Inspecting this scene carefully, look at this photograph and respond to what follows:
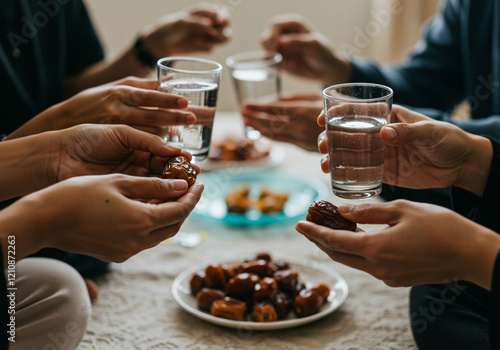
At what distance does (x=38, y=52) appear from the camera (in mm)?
2053

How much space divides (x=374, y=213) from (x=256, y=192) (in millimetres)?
1084

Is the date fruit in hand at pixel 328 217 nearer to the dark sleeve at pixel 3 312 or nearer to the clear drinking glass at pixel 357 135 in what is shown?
the clear drinking glass at pixel 357 135

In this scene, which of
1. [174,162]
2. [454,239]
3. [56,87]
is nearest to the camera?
[454,239]

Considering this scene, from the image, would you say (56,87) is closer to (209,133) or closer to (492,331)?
(209,133)

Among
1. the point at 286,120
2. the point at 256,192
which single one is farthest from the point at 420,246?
the point at 256,192

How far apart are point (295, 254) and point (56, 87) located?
3.62 ft

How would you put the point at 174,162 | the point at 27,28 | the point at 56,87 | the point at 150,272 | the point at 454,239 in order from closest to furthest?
the point at 454,239
the point at 174,162
the point at 150,272
the point at 27,28
the point at 56,87

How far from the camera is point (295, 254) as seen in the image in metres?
1.73

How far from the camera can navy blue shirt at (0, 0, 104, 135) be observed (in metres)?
1.94

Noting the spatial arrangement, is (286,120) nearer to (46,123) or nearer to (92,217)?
Answer: (46,123)


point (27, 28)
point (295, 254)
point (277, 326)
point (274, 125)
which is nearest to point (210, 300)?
point (277, 326)

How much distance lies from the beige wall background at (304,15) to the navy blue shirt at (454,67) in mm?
1461

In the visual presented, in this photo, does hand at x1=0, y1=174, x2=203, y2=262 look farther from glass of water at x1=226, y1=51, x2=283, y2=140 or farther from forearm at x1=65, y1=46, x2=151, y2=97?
forearm at x1=65, y1=46, x2=151, y2=97

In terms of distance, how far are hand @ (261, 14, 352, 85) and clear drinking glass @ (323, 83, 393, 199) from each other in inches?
37.7
